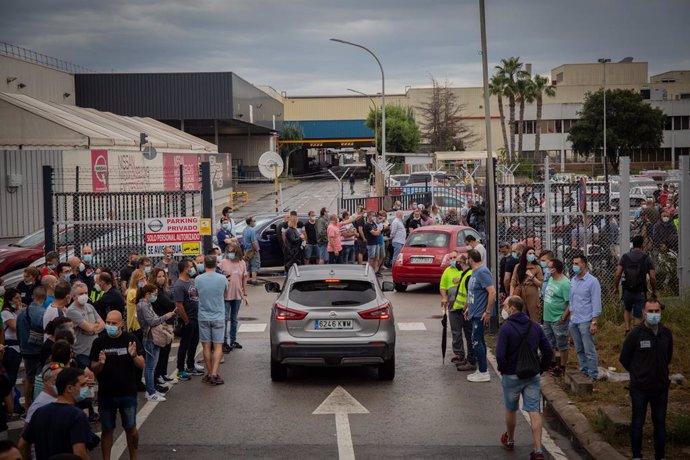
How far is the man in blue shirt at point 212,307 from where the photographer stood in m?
12.4

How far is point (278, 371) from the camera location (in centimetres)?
1260

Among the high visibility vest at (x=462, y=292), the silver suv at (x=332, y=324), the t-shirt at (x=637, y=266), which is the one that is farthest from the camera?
the t-shirt at (x=637, y=266)

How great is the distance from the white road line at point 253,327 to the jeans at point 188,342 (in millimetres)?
3887

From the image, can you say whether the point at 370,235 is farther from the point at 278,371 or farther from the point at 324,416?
the point at 324,416

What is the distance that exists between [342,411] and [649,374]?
3999 millimetres

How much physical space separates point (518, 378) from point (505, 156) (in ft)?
233

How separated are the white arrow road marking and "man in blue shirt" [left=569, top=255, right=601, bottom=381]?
10.2ft

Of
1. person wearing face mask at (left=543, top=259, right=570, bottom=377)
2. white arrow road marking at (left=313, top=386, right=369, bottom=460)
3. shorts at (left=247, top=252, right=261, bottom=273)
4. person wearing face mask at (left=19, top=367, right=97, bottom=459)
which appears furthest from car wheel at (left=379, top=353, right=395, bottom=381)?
shorts at (left=247, top=252, right=261, bottom=273)

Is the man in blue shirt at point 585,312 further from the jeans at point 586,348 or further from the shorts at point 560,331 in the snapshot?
the shorts at point 560,331

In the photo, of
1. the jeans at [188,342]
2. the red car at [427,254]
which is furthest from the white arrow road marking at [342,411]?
the red car at [427,254]

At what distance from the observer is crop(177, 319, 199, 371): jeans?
12.8 m

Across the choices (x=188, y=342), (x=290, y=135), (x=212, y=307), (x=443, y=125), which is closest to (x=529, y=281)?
(x=212, y=307)

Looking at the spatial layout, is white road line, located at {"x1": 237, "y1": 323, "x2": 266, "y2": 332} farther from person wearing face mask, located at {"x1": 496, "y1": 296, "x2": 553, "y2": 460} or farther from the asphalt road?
person wearing face mask, located at {"x1": 496, "y1": 296, "x2": 553, "y2": 460}

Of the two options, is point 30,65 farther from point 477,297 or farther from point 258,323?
point 477,297
